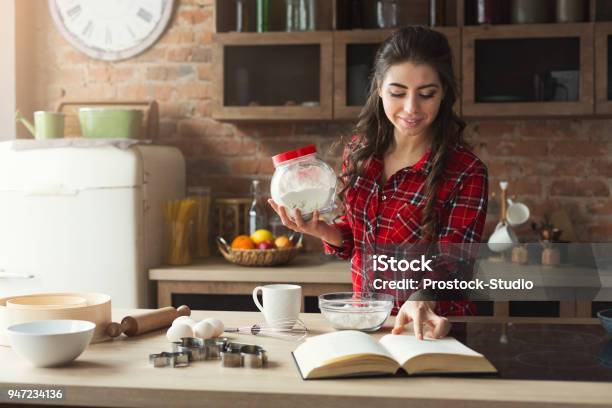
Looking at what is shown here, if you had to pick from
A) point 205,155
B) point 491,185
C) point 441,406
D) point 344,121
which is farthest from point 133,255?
point 441,406

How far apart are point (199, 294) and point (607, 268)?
65.7 inches

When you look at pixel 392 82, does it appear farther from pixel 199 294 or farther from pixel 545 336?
pixel 199 294

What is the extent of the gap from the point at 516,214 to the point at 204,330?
215cm

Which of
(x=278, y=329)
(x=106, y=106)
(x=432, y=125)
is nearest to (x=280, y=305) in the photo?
(x=278, y=329)

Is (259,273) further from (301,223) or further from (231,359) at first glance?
(231,359)

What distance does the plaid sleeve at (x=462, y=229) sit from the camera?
1.99 metres

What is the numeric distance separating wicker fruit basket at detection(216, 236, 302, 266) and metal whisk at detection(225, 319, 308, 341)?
1.41 metres

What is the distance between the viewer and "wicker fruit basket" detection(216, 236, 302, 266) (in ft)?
10.4

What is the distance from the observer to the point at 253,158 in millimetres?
3738

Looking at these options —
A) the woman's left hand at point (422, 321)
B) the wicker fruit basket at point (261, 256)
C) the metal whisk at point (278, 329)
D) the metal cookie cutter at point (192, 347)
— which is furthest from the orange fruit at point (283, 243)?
the metal cookie cutter at point (192, 347)

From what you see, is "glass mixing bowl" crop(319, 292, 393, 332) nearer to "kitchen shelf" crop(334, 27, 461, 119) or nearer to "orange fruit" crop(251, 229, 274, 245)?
"orange fruit" crop(251, 229, 274, 245)

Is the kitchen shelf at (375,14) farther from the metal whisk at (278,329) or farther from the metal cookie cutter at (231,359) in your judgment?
the metal cookie cutter at (231,359)

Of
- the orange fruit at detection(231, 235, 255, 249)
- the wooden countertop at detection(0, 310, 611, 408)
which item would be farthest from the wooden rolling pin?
the orange fruit at detection(231, 235, 255, 249)

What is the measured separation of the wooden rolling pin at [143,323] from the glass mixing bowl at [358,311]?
36 cm
